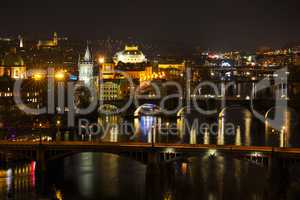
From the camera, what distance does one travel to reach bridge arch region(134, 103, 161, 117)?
28234 millimetres

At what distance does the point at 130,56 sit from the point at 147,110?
2536 cm

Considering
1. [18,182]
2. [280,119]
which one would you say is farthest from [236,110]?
[18,182]

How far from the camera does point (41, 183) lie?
1374 cm

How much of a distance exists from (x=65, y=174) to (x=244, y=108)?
15508 mm

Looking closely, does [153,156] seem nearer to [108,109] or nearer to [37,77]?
[108,109]

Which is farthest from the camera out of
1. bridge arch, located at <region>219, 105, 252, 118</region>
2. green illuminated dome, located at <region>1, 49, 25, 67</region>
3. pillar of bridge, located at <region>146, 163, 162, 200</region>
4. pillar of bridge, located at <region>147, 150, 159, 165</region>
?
green illuminated dome, located at <region>1, 49, 25, 67</region>

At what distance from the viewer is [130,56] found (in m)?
54.4

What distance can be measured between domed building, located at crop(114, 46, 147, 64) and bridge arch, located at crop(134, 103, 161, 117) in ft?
75.9

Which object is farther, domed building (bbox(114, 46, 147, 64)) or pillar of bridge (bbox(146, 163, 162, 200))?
domed building (bbox(114, 46, 147, 64))

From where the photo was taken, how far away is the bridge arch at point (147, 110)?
2823cm

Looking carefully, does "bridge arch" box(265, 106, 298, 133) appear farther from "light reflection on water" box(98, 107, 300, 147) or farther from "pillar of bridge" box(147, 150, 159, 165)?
"pillar of bridge" box(147, 150, 159, 165)

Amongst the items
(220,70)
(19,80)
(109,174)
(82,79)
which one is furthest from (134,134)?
(220,70)

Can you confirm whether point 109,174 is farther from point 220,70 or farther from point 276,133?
point 220,70

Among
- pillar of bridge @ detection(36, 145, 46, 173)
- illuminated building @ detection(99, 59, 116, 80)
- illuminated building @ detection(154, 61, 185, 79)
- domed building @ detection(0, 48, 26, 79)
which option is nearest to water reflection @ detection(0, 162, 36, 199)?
pillar of bridge @ detection(36, 145, 46, 173)
